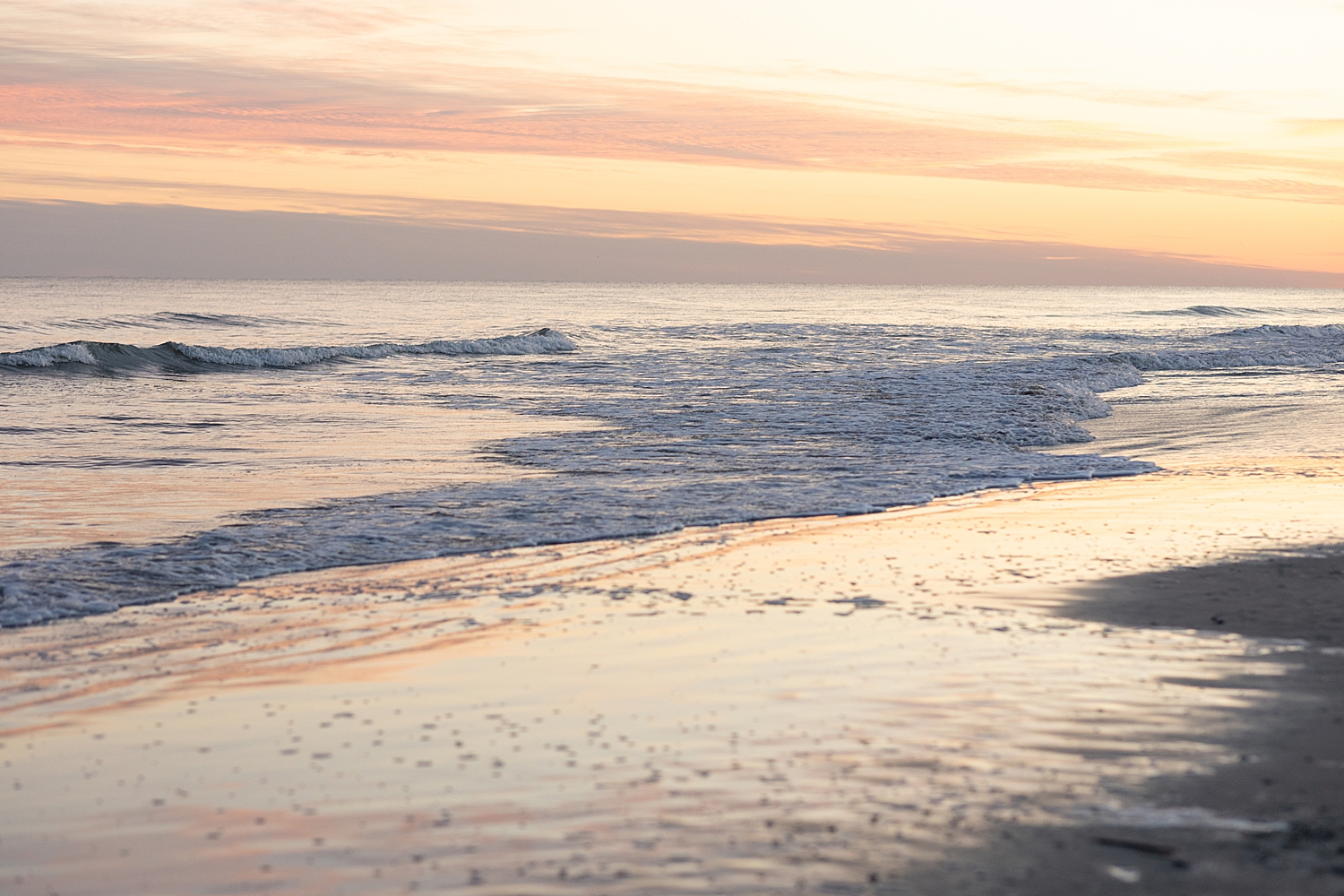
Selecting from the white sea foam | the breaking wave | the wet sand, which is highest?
the white sea foam

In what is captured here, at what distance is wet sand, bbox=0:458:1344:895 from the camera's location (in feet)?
10.5

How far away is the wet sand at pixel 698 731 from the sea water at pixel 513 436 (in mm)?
1289

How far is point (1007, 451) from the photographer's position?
1309 cm

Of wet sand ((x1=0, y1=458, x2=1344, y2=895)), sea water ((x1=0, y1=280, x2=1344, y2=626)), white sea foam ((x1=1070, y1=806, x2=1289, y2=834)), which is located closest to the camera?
wet sand ((x1=0, y1=458, x2=1344, y2=895))

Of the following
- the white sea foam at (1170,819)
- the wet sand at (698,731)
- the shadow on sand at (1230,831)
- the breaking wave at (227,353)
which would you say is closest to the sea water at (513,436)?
the breaking wave at (227,353)

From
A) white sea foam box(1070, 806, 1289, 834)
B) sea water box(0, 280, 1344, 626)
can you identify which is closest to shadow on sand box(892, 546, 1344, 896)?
white sea foam box(1070, 806, 1289, 834)

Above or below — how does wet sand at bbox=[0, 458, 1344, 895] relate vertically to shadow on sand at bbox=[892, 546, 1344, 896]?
below

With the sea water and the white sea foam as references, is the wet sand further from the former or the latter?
the sea water

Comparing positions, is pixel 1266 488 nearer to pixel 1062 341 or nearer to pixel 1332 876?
pixel 1332 876

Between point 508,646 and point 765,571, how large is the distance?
2.13 m

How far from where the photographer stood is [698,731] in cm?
420

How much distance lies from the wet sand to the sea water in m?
1.29

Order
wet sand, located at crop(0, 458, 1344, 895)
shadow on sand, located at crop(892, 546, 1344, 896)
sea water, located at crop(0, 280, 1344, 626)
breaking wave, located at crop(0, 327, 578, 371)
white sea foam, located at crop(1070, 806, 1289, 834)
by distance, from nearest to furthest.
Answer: shadow on sand, located at crop(892, 546, 1344, 896) → wet sand, located at crop(0, 458, 1344, 895) → white sea foam, located at crop(1070, 806, 1289, 834) → sea water, located at crop(0, 280, 1344, 626) → breaking wave, located at crop(0, 327, 578, 371)

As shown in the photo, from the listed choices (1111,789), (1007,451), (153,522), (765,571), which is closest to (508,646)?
(765,571)
